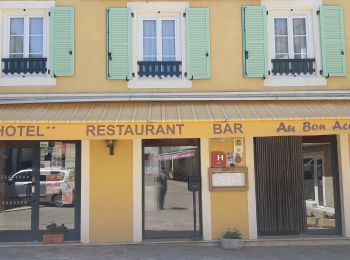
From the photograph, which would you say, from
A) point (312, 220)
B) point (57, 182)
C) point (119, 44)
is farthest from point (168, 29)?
point (312, 220)

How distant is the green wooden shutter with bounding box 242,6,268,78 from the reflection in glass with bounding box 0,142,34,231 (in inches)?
240

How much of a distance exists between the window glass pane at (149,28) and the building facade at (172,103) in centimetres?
4

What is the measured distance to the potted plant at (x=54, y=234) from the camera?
436 inches

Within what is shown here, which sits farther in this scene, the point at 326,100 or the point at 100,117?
the point at 326,100

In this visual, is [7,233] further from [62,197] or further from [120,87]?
[120,87]

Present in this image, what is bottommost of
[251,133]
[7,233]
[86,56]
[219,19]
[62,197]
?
[7,233]

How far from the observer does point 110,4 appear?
456 inches

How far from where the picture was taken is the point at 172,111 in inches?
416

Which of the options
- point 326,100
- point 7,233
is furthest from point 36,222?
point 326,100

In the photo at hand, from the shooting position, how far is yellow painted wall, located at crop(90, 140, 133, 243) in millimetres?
11188

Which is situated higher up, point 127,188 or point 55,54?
point 55,54

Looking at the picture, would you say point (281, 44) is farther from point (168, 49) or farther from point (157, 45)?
point (157, 45)

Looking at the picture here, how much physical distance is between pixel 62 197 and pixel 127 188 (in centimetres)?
174

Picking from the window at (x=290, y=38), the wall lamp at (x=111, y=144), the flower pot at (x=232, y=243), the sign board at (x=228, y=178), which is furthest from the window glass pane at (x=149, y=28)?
the flower pot at (x=232, y=243)
